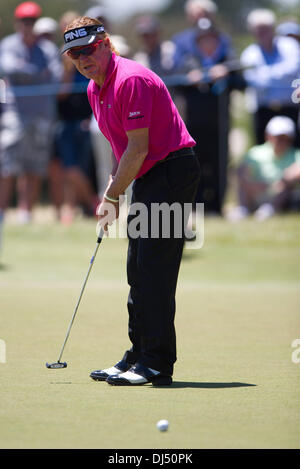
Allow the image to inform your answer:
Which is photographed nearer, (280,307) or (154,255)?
(154,255)

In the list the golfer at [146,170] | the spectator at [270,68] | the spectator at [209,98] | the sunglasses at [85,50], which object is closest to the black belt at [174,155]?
the golfer at [146,170]

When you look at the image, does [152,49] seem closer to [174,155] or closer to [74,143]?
[74,143]

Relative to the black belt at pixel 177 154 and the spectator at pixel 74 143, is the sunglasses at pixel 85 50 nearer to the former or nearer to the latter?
the black belt at pixel 177 154

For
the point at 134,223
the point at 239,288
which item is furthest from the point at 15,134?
the point at 134,223

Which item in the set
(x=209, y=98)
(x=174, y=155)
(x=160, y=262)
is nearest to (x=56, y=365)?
(x=160, y=262)

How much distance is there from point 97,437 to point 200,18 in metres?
9.62

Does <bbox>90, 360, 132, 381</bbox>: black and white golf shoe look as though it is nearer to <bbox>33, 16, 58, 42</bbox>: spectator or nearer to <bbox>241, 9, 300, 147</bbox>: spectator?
<bbox>241, 9, 300, 147</bbox>: spectator

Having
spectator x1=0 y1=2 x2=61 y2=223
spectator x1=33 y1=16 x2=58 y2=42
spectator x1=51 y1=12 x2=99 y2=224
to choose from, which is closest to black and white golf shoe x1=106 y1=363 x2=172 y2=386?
spectator x1=51 y1=12 x2=99 y2=224

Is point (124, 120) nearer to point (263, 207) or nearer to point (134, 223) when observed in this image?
point (134, 223)

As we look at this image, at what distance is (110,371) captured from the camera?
593cm

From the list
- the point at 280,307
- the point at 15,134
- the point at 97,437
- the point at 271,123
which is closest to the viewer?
the point at 97,437

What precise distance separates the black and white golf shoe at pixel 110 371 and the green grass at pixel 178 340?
0.19 feet

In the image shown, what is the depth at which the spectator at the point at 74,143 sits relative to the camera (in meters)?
13.3

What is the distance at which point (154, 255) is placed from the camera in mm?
5754
